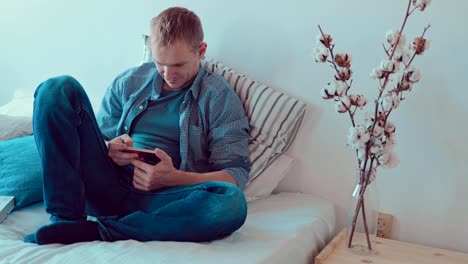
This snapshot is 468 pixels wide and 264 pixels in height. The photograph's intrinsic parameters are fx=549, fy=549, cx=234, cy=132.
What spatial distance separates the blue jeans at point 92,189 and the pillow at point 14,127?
45cm

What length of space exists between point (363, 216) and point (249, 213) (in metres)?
0.32

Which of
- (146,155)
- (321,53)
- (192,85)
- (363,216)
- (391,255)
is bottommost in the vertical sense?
(391,255)

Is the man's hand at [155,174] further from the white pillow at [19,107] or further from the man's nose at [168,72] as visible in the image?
the white pillow at [19,107]

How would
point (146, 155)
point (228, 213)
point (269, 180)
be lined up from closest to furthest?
point (228, 213), point (146, 155), point (269, 180)

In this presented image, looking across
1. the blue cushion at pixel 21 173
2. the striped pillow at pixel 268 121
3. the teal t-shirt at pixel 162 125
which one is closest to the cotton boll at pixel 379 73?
the striped pillow at pixel 268 121

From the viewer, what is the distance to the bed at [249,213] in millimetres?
1208

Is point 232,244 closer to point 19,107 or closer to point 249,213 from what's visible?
point 249,213

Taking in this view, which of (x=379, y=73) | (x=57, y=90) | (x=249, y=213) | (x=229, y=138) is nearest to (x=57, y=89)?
(x=57, y=90)

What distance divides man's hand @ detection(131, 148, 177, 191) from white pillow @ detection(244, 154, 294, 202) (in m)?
0.30

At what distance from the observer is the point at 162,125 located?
1650mm

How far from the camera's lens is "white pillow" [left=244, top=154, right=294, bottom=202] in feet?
5.60

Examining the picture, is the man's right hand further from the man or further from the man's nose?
the man's nose

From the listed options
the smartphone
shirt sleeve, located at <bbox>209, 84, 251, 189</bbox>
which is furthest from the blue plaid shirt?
the smartphone

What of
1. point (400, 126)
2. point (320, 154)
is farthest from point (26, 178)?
point (400, 126)
